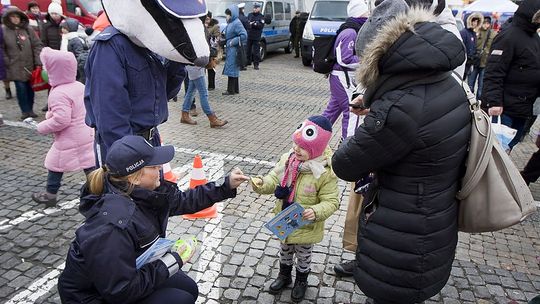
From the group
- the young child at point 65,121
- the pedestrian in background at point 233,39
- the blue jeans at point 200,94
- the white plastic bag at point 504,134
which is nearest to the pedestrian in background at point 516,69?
the white plastic bag at point 504,134

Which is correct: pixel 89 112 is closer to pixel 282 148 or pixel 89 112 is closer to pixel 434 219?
pixel 434 219

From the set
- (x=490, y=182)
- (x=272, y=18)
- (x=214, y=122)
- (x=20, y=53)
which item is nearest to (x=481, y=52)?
(x=214, y=122)

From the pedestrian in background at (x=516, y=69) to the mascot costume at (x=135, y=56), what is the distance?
332 cm

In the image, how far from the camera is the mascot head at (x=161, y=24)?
8.67ft

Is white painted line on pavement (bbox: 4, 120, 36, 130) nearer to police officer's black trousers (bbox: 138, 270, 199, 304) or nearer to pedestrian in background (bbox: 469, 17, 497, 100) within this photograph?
police officer's black trousers (bbox: 138, 270, 199, 304)

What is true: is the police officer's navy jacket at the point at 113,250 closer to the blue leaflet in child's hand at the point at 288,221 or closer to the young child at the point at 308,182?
the blue leaflet in child's hand at the point at 288,221

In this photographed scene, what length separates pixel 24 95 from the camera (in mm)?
7590

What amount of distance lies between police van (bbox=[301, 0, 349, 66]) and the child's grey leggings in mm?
11050

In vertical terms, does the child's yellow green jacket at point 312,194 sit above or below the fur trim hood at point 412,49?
below

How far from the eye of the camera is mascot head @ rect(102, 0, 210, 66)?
8.67 feet

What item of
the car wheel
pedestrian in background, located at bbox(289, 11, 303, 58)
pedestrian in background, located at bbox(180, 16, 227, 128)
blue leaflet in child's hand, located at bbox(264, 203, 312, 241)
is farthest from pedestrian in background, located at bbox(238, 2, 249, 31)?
blue leaflet in child's hand, located at bbox(264, 203, 312, 241)

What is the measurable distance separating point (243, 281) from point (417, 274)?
162 cm

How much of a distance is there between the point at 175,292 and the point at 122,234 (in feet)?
1.96

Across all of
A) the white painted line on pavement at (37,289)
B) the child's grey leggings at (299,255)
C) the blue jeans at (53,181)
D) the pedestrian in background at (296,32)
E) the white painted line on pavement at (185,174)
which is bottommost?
the pedestrian in background at (296,32)
